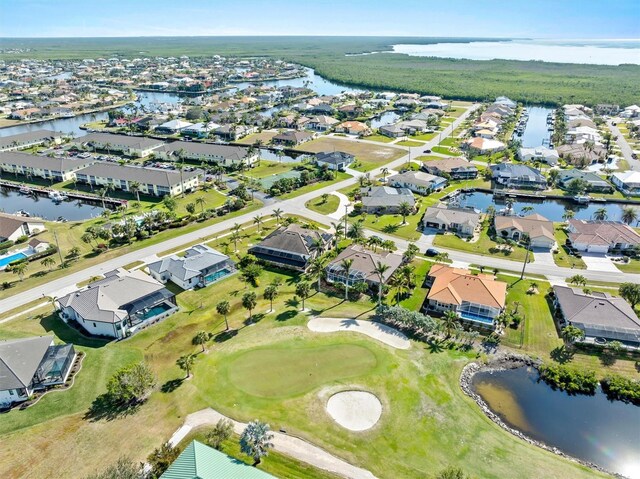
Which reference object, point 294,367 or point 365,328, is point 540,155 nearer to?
point 365,328

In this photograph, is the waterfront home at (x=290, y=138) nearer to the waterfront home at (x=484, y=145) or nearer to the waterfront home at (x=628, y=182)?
the waterfront home at (x=484, y=145)

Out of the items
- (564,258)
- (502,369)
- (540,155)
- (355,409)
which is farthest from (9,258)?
(540,155)

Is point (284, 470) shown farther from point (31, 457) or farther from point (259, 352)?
point (31, 457)

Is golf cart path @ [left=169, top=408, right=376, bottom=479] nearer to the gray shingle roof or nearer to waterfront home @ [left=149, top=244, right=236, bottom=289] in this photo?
the gray shingle roof

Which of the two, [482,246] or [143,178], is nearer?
[482,246]

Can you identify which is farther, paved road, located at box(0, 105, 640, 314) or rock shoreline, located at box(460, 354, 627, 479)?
paved road, located at box(0, 105, 640, 314)

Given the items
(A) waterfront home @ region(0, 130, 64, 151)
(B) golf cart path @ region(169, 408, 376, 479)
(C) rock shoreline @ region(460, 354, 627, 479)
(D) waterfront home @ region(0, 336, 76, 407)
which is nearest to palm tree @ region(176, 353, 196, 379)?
(B) golf cart path @ region(169, 408, 376, 479)
